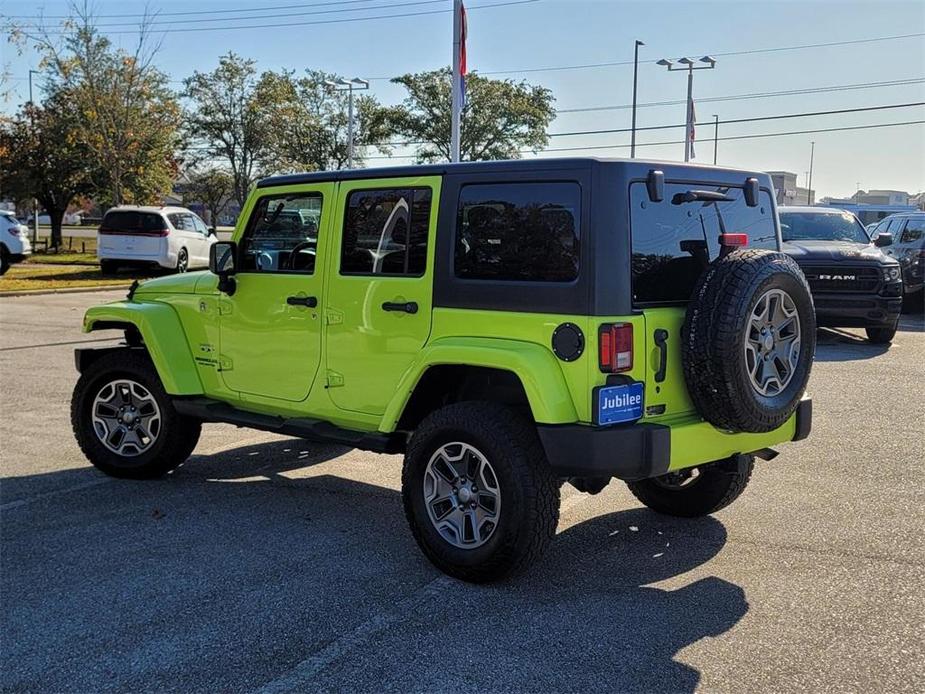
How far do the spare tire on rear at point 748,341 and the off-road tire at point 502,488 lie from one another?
806 mm

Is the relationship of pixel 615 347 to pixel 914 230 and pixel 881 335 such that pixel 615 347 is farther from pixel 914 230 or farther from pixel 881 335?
pixel 914 230

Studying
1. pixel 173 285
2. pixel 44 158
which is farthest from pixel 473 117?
pixel 173 285

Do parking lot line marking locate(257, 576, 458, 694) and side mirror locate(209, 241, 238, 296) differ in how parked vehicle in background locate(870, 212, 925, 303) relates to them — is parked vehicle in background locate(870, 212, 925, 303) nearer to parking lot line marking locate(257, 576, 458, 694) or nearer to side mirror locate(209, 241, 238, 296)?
side mirror locate(209, 241, 238, 296)

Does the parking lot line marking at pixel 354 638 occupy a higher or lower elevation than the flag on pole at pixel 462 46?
lower

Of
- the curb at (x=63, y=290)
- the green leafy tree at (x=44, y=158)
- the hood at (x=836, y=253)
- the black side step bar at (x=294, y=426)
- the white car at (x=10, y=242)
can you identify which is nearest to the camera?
the black side step bar at (x=294, y=426)

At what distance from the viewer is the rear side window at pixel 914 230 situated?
17328 mm

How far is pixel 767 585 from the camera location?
4.40 meters

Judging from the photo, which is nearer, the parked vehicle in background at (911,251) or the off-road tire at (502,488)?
the off-road tire at (502,488)

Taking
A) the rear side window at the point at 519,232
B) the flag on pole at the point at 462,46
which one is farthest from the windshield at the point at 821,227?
the rear side window at the point at 519,232

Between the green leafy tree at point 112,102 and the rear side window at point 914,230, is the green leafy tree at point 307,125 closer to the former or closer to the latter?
the green leafy tree at point 112,102

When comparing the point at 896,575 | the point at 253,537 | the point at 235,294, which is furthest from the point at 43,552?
the point at 896,575

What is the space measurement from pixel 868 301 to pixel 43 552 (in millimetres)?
10919

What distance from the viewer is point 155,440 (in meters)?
6.08

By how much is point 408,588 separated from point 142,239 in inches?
772
